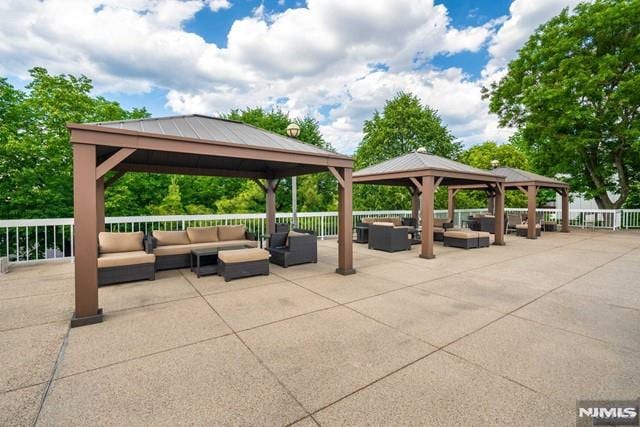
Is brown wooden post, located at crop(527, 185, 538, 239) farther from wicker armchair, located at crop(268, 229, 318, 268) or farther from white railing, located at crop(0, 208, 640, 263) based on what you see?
wicker armchair, located at crop(268, 229, 318, 268)

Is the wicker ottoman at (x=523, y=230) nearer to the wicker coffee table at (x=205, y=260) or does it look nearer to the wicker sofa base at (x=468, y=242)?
the wicker sofa base at (x=468, y=242)

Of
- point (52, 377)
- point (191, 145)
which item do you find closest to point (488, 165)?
point (191, 145)

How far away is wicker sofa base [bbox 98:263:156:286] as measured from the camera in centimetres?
507

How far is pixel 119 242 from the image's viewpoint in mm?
5777

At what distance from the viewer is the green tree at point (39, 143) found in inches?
402

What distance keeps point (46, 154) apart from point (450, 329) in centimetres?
1422

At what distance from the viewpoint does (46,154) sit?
1085 centimetres

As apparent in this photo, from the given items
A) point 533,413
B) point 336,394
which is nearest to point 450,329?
point 533,413

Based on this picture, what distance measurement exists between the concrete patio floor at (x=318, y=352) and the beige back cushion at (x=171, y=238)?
1481mm

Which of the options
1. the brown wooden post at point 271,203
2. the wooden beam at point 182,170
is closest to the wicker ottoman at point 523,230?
the brown wooden post at point 271,203

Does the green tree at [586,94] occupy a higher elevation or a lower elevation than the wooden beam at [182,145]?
higher

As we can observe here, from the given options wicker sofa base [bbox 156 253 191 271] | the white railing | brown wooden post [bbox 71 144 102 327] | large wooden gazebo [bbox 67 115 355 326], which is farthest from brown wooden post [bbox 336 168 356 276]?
brown wooden post [bbox 71 144 102 327]

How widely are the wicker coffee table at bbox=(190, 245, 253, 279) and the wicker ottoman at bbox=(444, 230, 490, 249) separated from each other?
280 inches

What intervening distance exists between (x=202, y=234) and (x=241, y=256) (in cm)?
187
